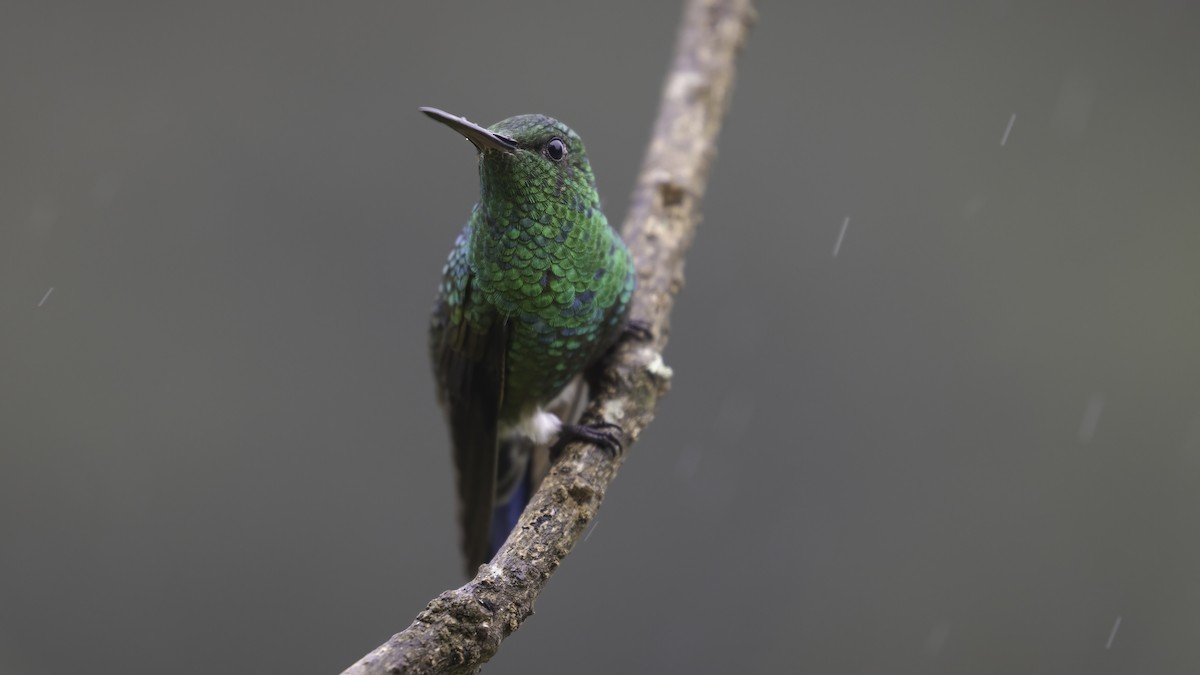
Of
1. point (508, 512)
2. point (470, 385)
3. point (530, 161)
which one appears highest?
point (530, 161)

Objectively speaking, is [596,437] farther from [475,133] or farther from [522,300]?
[475,133]

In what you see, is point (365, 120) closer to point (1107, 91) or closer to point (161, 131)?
point (161, 131)

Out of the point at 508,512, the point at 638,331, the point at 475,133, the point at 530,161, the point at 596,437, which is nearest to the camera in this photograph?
the point at 475,133

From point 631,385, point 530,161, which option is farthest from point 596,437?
point 530,161

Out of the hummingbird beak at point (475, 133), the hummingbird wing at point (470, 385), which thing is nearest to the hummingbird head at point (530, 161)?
the hummingbird beak at point (475, 133)

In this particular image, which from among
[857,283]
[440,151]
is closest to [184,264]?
[440,151]

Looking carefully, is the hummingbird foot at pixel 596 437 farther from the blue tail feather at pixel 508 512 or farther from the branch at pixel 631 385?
the blue tail feather at pixel 508 512

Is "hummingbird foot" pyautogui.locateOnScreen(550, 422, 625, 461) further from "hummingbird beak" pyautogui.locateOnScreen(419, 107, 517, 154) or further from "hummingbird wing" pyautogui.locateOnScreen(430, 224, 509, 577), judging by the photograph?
"hummingbird beak" pyautogui.locateOnScreen(419, 107, 517, 154)

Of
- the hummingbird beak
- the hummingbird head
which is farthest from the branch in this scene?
the hummingbird beak
